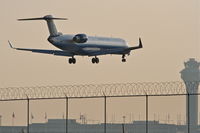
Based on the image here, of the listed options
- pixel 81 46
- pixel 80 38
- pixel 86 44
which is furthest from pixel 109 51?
pixel 80 38

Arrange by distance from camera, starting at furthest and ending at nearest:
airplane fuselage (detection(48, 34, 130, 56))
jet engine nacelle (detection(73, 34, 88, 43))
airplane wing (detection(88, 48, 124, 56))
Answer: airplane wing (detection(88, 48, 124, 56)) → airplane fuselage (detection(48, 34, 130, 56)) → jet engine nacelle (detection(73, 34, 88, 43))

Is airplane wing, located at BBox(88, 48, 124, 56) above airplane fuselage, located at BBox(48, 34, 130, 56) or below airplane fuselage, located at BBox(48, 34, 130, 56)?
below

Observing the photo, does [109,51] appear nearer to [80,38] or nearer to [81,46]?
[81,46]

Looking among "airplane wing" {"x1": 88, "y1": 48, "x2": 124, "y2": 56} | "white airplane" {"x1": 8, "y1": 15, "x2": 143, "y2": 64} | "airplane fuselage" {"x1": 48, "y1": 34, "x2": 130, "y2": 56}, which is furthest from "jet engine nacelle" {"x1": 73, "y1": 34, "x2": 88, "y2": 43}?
"airplane wing" {"x1": 88, "y1": 48, "x2": 124, "y2": 56}

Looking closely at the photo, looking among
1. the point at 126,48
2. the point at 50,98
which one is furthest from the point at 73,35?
the point at 50,98

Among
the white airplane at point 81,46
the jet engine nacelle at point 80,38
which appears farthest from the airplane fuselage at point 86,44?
the jet engine nacelle at point 80,38

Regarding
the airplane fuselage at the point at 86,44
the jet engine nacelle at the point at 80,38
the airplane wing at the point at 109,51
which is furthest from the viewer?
the airplane wing at the point at 109,51

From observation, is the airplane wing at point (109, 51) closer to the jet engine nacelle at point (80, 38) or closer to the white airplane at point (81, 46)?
the white airplane at point (81, 46)

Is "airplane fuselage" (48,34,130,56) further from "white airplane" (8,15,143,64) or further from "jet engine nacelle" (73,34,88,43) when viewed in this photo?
"jet engine nacelle" (73,34,88,43)

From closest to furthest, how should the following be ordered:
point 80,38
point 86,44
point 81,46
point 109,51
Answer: point 80,38, point 81,46, point 86,44, point 109,51


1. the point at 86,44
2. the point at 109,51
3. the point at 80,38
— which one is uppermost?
the point at 80,38

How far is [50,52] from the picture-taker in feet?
465

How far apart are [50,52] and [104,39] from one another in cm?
1738

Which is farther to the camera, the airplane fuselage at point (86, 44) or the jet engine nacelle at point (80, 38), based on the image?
the airplane fuselage at point (86, 44)
